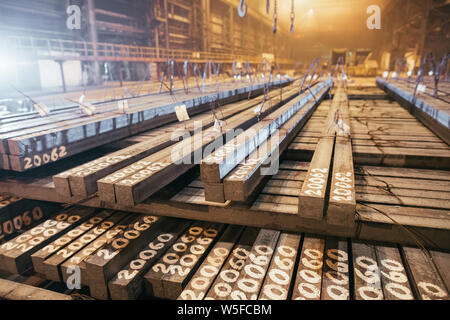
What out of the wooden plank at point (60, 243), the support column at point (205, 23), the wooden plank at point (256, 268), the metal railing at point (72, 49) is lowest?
the wooden plank at point (60, 243)

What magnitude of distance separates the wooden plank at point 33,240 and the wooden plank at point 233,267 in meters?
1.66

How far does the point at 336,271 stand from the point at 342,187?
2.31 ft

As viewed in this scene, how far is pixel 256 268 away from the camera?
216 centimetres

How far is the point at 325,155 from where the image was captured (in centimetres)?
330

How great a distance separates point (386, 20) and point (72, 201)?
39.2 metres

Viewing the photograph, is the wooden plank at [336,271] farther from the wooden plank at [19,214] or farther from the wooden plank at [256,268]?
the wooden plank at [19,214]

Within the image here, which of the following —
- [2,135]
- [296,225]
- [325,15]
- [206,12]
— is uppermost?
[325,15]

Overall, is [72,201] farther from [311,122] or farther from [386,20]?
[386,20]

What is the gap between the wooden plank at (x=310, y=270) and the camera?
1890 mm

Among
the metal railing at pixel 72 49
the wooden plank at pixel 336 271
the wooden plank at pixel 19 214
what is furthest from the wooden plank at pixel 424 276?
the metal railing at pixel 72 49

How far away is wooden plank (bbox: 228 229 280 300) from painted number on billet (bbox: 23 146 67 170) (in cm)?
261

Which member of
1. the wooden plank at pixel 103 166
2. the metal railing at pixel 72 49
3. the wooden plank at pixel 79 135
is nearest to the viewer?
the wooden plank at pixel 103 166
